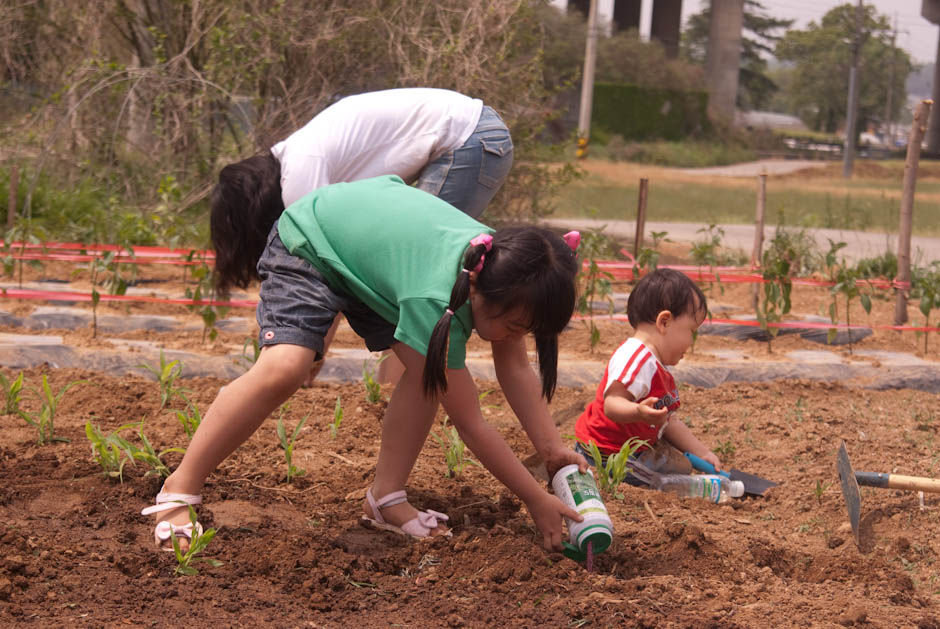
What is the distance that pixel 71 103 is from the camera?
797 cm

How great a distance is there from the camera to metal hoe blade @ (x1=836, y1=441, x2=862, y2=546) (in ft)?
8.82

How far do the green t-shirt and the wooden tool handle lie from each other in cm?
127

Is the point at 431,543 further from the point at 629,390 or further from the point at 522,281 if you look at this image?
the point at 629,390

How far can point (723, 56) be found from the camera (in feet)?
122

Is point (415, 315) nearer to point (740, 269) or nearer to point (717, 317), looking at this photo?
point (717, 317)

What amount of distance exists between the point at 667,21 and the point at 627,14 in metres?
1.67

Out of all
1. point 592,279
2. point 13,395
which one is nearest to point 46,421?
point 13,395

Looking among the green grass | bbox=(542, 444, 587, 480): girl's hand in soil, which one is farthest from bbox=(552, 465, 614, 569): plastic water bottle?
the green grass

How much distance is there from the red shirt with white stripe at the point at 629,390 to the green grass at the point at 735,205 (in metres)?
8.28

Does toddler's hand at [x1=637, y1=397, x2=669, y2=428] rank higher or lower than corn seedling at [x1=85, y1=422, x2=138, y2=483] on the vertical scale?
higher

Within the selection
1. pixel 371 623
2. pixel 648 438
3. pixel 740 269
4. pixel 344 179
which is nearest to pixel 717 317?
pixel 740 269

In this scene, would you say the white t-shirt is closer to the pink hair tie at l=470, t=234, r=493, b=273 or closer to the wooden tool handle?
the pink hair tie at l=470, t=234, r=493, b=273

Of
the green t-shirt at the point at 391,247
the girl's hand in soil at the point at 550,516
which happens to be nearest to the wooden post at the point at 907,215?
the girl's hand in soil at the point at 550,516

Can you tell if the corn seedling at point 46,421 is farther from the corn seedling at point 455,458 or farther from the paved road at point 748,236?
the paved road at point 748,236
